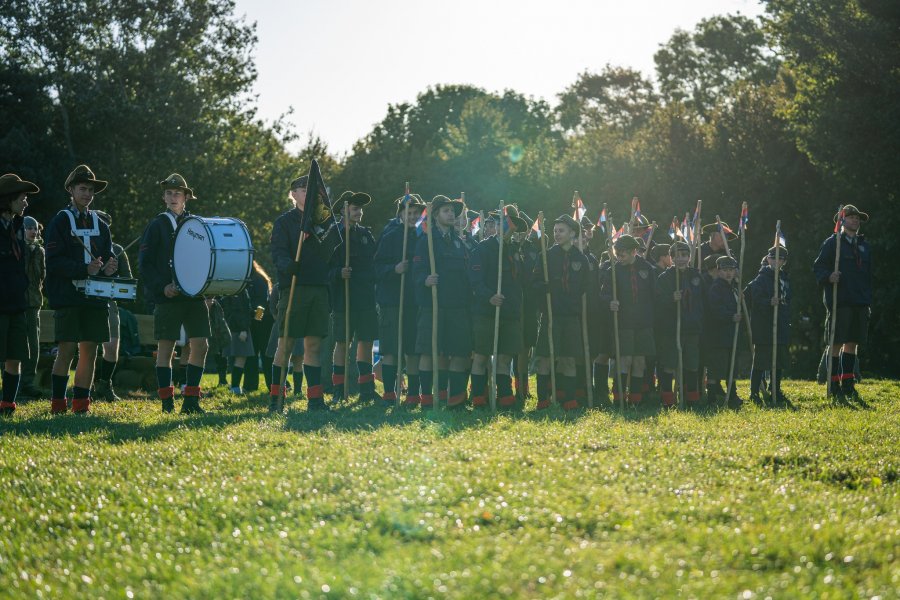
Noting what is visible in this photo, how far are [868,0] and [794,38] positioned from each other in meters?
1.95

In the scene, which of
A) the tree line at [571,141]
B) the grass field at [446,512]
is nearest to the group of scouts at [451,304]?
the grass field at [446,512]

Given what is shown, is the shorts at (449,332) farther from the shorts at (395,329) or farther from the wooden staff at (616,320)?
the wooden staff at (616,320)

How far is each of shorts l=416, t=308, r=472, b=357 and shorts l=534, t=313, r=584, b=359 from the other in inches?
50.1

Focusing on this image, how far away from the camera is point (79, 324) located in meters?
12.6

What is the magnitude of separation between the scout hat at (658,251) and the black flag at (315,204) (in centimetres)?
566

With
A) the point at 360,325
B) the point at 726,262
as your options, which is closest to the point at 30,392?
the point at 360,325

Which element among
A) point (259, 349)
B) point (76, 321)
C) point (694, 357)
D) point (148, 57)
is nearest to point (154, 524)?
point (76, 321)

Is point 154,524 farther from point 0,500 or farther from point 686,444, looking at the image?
point 686,444

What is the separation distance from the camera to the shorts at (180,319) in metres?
12.8

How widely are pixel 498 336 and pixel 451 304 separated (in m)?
0.72

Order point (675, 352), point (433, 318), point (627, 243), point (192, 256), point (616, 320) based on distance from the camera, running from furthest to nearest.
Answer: point (675, 352) → point (627, 243) → point (616, 320) → point (433, 318) → point (192, 256)

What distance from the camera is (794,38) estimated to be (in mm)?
27922

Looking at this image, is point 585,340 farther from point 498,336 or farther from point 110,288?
point 110,288

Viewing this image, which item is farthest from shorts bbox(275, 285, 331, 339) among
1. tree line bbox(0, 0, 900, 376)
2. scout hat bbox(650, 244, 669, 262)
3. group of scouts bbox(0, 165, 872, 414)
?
tree line bbox(0, 0, 900, 376)
